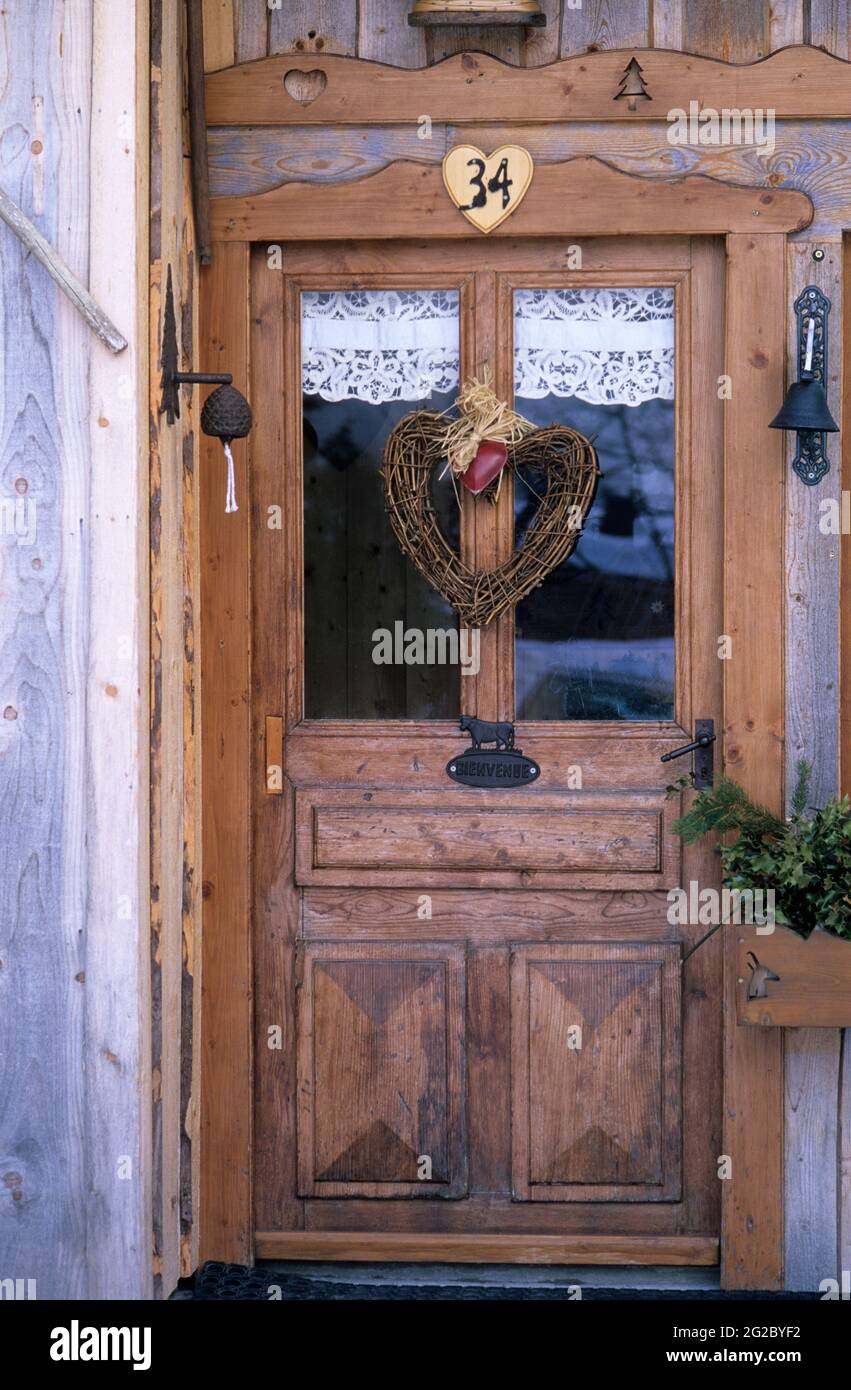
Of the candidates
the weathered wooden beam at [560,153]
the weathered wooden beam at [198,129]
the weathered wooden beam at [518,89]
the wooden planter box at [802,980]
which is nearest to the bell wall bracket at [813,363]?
the weathered wooden beam at [560,153]

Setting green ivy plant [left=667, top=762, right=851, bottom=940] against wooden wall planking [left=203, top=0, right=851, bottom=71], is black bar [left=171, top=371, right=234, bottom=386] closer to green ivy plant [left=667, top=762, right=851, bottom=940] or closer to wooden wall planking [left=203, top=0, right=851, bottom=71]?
wooden wall planking [left=203, top=0, right=851, bottom=71]

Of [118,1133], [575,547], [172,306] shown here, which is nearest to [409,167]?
[172,306]

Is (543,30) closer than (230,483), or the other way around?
(230,483)

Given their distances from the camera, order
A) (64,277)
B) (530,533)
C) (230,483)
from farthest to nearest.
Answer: (530,533)
(230,483)
(64,277)

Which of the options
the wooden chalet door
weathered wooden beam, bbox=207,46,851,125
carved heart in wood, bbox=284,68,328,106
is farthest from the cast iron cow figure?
carved heart in wood, bbox=284,68,328,106

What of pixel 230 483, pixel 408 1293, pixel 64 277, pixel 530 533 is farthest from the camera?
pixel 530 533

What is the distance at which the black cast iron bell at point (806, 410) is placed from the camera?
336 cm

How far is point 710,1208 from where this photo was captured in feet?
11.9

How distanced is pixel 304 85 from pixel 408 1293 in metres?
3.06

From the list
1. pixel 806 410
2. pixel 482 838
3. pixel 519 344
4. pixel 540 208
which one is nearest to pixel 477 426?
pixel 519 344

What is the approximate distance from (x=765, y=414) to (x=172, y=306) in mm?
1489

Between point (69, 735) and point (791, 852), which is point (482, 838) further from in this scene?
point (69, 735)

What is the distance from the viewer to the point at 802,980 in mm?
3295

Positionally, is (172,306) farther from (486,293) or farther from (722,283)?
(722,283)
